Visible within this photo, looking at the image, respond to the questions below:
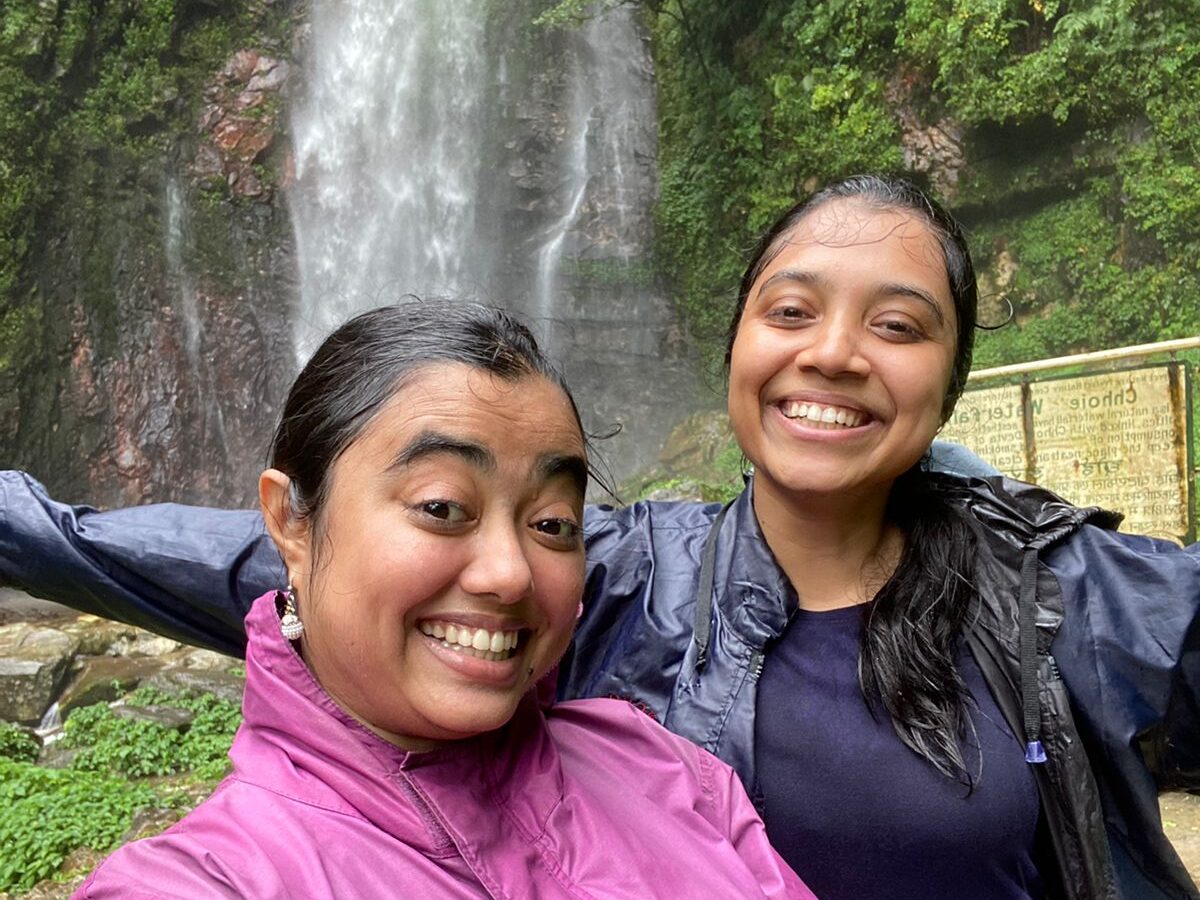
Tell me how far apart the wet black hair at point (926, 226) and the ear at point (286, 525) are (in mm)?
834

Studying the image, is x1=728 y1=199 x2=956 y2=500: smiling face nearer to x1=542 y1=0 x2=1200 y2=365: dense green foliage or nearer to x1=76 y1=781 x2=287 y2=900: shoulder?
x1=76 y1=781 x2=287 y2=900: shoulder

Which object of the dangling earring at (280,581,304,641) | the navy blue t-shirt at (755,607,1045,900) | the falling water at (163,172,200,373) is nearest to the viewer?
the dangling earring at (280,581,304,641)

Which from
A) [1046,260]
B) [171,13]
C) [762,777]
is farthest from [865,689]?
[171,13]

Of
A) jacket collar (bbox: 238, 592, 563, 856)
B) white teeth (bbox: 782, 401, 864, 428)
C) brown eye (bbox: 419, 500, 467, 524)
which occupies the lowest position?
jacket collar (bbox: 238, 592, 563, 856)

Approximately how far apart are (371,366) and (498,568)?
11.0 inches

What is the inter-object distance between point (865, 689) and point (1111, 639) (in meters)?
0.34

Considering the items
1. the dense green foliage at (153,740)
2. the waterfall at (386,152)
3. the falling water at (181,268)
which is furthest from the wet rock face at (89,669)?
the waterfall at (386,152)

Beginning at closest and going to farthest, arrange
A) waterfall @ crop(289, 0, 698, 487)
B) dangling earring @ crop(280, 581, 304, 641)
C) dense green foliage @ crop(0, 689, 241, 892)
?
dangling earring @ crop(280, 581, 304, 641) → dense green foliage @ crop(0, 689, 241, 892) → waterfall @ crop(289, 0, 698, 487)

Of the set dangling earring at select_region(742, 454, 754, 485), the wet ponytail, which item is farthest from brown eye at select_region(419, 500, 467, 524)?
dangling earring at select_region(742, 454, 754, 485)

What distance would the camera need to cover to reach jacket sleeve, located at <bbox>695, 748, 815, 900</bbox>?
1.16 m

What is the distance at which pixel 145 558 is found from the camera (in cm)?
155

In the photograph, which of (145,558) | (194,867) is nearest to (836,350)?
(194,867)

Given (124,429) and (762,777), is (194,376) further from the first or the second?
(762,777)

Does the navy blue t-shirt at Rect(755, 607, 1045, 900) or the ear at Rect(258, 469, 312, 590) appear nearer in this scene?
the ear at Rect(258, 469, 312, 590)
